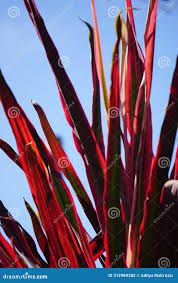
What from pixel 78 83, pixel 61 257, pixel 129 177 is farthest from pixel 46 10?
pixel 61 257

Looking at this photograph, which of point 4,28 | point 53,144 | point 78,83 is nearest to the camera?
point 53,144

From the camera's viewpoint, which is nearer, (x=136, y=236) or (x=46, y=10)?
(x=136, y=236)

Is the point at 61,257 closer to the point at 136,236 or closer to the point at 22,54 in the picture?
the point at 136,236

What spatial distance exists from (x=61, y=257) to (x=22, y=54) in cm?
69

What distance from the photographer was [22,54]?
56.6 inches

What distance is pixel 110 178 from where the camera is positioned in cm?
97
